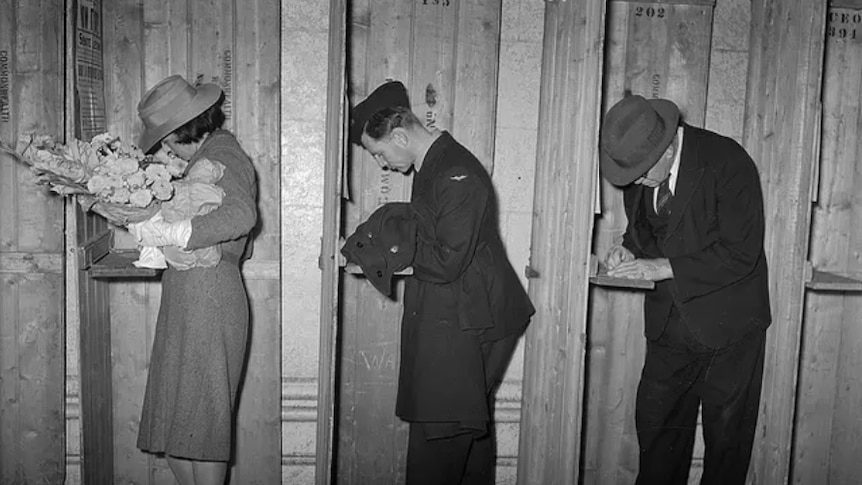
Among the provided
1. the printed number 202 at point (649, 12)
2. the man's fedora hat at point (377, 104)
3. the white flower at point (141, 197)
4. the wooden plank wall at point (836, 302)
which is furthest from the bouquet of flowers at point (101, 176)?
the wooden plank wall at point (836, 302)

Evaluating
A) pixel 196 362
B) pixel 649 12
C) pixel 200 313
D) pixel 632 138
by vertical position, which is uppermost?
pixel 649 12

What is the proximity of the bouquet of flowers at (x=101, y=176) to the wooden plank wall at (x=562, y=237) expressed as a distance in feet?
3.92

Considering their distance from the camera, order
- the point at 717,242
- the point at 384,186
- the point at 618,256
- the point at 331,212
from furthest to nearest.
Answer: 1. the point at 384,186
2. the point at 618,256
3. the point at 717,242
4. the point at 331,212

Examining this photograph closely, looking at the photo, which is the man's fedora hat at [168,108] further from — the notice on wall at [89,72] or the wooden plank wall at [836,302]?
the wooden plank wall at [836,302]

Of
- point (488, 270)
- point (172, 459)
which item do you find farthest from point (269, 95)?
point (172, 459)

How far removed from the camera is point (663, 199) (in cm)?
320

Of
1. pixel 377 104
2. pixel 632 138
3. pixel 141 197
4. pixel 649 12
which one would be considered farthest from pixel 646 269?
pixel 141 197

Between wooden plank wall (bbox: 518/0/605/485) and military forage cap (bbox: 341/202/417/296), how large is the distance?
47cm

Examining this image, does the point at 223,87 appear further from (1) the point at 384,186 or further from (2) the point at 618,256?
(2) the point at 618,256

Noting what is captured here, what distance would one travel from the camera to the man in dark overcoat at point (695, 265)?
3.04 m

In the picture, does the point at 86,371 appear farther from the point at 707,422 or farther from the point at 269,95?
the point at 707,422

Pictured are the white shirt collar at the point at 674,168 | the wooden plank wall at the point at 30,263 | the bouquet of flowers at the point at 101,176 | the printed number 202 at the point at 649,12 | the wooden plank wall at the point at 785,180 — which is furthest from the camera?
the printed number 202 at the point at 649,12

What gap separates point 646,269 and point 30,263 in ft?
7.53

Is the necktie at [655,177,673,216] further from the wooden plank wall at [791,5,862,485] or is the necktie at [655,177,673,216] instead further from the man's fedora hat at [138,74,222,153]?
the man's fedora hat at [138,74,222,153]
